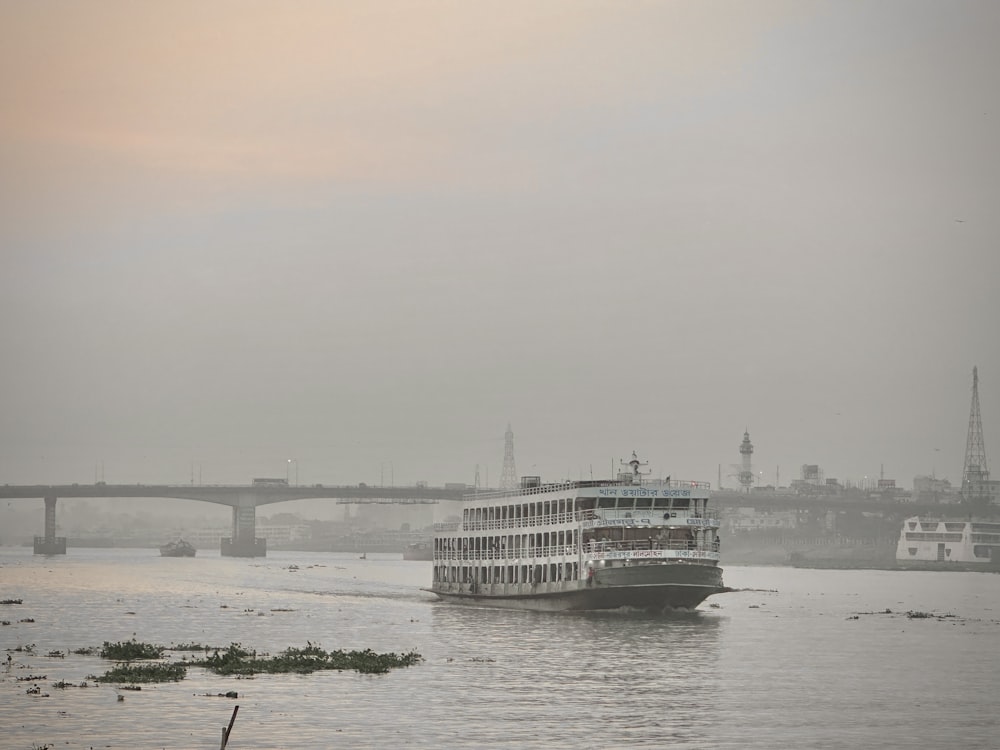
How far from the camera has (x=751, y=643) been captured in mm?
77562

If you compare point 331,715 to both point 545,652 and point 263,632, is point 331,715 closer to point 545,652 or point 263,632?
point 545,652

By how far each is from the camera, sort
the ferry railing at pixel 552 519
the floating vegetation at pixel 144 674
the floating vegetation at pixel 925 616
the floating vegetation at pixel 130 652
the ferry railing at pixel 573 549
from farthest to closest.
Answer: the floating vegetation at pixel 925 616, the ferry railing at pixel 552 519, the ferry railing at pixel 573 549, the floating vegetation at pixel 130 652, the floating vegetation at pixel 144 674

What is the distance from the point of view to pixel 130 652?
64.0 meters

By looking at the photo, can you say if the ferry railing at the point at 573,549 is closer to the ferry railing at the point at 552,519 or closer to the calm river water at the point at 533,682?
the ferry railing at the point at 552,519

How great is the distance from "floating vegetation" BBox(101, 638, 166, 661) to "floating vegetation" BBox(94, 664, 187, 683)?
5.55 m

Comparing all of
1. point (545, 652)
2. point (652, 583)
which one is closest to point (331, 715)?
point (545, 652)

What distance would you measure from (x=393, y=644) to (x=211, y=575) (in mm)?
111279

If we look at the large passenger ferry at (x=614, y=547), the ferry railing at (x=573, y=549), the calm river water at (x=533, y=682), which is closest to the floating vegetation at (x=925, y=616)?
the calm river water at (x=533, y=682)

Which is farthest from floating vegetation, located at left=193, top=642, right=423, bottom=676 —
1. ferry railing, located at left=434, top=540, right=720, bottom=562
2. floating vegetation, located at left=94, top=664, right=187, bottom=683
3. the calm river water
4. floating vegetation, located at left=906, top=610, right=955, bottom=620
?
floating vegetation, located at left=906, top=610, right=955, bottom=620

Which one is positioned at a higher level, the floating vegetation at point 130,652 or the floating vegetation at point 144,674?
the floating vegetation at point 144,674

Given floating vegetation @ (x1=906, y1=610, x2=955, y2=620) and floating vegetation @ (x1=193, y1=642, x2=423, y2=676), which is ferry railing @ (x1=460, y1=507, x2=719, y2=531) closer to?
Answer: floating vegetation @ (x1=906, y1=610, x2=955, y2=620)

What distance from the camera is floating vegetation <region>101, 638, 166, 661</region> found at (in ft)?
208

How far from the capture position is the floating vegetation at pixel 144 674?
54688 millimetres

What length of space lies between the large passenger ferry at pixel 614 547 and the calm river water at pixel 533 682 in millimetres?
1794
